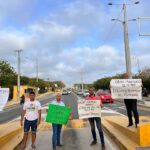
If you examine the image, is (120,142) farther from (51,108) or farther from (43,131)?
(43,131)

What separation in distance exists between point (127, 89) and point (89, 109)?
1.61 meters

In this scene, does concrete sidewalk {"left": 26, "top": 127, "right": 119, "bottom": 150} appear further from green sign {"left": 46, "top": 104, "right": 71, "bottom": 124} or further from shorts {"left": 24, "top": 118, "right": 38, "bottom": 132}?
shorts {"left": 24, "top": 118, "right": 38, "bottom": 132}

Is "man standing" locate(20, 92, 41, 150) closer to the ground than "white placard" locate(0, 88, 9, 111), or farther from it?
closer to the ground

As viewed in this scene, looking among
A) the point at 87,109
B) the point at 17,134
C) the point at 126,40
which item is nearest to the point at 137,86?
the point at 87,109

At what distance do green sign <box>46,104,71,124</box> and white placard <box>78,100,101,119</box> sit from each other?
0.60 m

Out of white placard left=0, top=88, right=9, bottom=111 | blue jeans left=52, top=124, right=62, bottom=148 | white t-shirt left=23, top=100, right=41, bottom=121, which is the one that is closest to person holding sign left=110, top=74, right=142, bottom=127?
blue jeans left=52, top=124, right=62, bottom=148

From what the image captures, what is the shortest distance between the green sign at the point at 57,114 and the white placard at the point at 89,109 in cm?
60

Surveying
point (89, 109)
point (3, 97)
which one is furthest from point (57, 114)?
point (3, 97)

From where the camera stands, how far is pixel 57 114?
42.4ft

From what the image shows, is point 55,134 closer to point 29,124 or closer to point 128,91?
point 29,124

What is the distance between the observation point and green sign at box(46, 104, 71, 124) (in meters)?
12.8

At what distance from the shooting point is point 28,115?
12383 millimetres

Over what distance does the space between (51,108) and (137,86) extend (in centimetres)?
315

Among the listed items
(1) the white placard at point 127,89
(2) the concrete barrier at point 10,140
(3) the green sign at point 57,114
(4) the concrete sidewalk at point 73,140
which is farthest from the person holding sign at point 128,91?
(2) the concrete barrier at point 10,140
